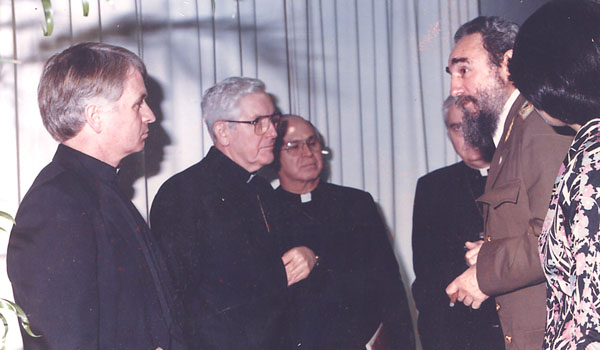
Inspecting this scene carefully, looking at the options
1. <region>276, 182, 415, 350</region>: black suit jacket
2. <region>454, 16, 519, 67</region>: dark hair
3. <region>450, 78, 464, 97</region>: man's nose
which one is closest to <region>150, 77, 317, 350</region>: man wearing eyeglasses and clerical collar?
<region>276, 182, 415, 350</region>: black suit jacket

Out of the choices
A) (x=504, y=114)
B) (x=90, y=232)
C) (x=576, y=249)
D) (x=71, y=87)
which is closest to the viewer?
(x=576, y=249)

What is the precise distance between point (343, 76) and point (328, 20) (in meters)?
0.27

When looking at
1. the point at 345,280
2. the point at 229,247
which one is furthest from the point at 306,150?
the point at 229,247

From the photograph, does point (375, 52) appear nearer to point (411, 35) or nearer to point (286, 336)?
point (411, 35)

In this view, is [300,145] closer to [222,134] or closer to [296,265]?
[222,134]

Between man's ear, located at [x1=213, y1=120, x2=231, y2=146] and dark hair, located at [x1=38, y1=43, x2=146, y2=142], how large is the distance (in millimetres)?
687

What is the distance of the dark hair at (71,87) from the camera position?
1.48 meters

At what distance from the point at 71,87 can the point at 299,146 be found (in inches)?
46.9

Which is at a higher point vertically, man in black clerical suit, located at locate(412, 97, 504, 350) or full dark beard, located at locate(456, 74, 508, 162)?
full dark beard, located at locate(456, 74, 508, 162)

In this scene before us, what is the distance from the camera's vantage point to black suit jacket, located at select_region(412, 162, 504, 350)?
89.8 inches

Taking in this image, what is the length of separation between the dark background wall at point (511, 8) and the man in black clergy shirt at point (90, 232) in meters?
1.81

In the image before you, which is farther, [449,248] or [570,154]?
[449,248]

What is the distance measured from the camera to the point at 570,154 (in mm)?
1110

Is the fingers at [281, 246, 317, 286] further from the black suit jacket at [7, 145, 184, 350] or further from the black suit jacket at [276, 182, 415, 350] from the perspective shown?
the black suit jacket at [7, 145, 184, 350]
